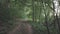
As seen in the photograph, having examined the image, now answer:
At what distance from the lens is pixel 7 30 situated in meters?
4.32

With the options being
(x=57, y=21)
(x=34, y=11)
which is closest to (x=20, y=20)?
(x=34, y=11)

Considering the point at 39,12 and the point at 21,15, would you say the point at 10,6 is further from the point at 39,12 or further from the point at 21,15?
the point at 39,12

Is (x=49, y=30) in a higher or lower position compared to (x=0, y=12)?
lower

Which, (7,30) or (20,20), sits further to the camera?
(20,20)

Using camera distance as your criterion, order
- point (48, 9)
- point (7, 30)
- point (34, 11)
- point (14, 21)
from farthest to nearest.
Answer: point (14, 21), point (7, 30), point (34, 11), point (48, 9)

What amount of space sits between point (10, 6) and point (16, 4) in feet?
1.59

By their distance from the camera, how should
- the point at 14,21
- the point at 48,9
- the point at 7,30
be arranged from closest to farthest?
the point at 48,9 < the point at 7,30 < the point at 14,21

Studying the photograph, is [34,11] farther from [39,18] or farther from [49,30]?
[49,30]

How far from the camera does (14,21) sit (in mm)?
4637

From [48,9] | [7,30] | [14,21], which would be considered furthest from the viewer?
[14,21]

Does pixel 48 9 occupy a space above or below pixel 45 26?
above

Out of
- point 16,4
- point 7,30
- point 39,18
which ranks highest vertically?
point 16,4

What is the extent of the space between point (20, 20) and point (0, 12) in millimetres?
520

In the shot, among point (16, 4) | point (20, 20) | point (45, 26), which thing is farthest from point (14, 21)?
point (45, 26)
